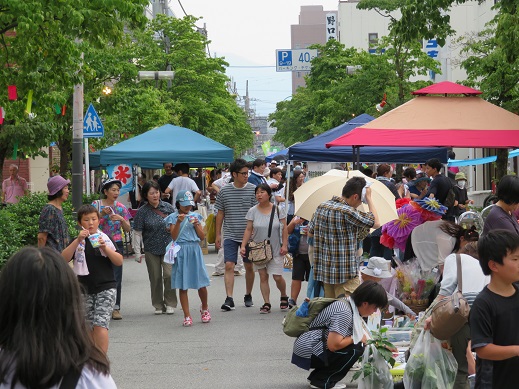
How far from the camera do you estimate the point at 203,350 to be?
9.83 meters

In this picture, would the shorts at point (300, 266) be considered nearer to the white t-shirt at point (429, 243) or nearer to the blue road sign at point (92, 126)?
the white t-shirt at point (429, 243)

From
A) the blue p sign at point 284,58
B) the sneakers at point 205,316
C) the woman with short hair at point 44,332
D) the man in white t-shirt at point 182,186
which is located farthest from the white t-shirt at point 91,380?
the blue p sign at point 284,58

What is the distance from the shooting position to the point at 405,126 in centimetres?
1111

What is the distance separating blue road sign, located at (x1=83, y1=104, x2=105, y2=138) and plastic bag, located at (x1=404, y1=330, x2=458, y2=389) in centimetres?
1124

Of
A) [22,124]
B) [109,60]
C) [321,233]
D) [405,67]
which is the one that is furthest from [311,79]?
[321,233]

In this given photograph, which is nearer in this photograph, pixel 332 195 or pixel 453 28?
pixel 332 195

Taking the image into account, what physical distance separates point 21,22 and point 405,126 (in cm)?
483

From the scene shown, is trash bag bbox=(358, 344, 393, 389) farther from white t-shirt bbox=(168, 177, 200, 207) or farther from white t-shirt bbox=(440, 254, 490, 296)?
white t-shirt bbox=(168, 177, 200, 207)

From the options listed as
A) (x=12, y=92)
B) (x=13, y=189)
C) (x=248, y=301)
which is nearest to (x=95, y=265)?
(x=248, y=301)

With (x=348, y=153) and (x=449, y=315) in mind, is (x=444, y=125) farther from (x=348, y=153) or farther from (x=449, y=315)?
(x=348, y=153)

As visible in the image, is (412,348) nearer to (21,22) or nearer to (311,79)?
(21,22)

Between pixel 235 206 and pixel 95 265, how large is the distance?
4.71m

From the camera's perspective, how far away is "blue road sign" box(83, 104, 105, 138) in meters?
16.6

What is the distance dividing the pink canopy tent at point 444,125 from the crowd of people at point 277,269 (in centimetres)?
98
